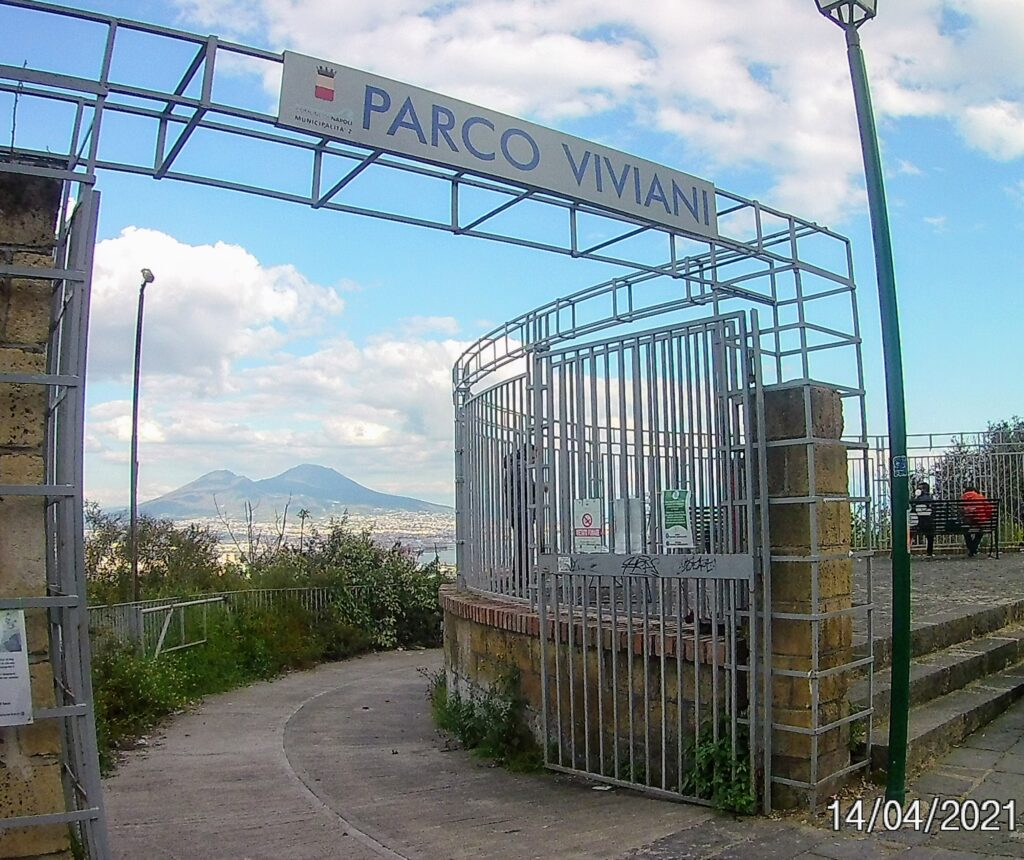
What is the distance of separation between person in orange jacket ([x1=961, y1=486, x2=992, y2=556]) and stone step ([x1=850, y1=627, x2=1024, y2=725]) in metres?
5.99

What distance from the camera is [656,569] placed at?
626 cm

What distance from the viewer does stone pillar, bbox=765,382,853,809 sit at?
5633 mm

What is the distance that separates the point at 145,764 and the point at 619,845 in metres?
5.12

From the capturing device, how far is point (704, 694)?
6086 millimetres

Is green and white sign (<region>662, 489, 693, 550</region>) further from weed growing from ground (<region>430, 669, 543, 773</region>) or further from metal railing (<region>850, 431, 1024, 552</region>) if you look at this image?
A: metal railing (<region>850, 431, 1024, 552</region>)

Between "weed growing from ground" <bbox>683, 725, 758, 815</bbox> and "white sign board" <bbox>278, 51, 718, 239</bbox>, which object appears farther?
"weed growing from ground" <bbox>683, 725, 758, 815</bbox>

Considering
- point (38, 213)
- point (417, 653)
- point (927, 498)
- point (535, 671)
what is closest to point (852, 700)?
point (535, 671)

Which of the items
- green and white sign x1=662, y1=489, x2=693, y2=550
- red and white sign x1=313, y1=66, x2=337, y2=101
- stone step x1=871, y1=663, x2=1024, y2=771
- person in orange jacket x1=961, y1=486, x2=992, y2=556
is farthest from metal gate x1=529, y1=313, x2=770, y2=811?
person in orange jacket x1=961, y1=486, x2=992, y2=556

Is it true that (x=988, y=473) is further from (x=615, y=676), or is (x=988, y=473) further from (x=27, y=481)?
(x=27, y=481)

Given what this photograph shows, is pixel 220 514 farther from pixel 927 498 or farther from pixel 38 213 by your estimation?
pixel 38 213

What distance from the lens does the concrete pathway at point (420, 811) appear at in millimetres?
5223
